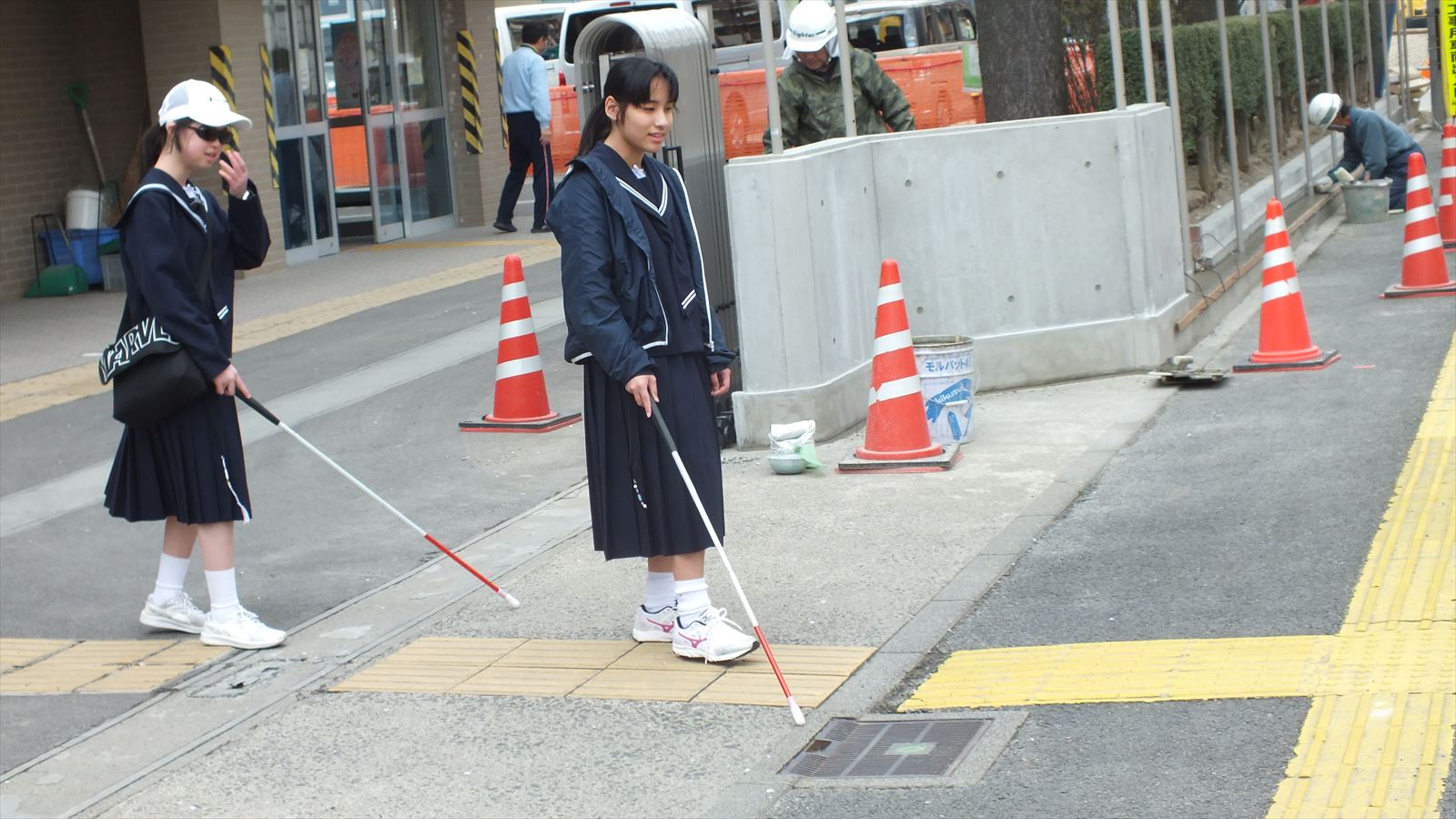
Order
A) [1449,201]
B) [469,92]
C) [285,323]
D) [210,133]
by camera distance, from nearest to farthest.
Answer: [210,133], [285,323], [1449,201], [469,92]

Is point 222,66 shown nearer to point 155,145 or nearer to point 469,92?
point 469,92

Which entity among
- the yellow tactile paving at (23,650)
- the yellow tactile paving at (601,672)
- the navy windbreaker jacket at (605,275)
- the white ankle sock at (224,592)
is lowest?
the yellow tactile paving at (601,672)

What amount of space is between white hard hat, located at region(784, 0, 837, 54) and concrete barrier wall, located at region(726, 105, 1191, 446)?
0.66m

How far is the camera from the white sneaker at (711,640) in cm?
565

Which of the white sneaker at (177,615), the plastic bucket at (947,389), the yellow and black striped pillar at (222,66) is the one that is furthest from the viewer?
the yellow and black striped pillar at (222,66)

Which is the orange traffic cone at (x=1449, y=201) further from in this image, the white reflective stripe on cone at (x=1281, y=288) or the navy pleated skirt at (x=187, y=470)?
the navy pleated skirt at (x=187, y=470)

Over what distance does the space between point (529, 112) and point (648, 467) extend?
13.2m

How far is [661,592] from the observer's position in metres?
5.92

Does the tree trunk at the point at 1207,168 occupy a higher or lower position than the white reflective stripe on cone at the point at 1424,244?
higher

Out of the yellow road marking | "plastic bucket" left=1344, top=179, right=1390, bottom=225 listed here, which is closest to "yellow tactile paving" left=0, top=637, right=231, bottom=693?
the yellow road marking

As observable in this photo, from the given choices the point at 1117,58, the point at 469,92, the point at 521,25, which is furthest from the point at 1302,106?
the point at 521,25

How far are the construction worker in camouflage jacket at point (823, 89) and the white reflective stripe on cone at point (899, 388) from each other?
2150mm

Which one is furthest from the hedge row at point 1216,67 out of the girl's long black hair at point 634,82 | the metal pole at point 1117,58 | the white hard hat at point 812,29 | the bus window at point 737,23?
the girl's long black hair at point 634,82

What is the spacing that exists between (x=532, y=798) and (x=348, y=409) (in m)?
5.93
